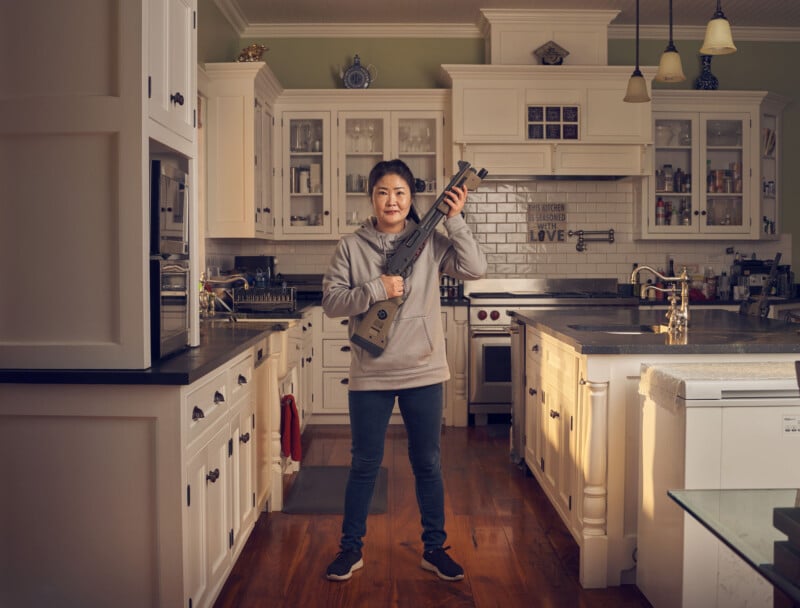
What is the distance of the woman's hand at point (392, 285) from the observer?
260 centimetres

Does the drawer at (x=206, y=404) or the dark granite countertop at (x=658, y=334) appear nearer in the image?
the drawer at (x=206, y=404)

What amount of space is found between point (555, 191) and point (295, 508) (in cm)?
360

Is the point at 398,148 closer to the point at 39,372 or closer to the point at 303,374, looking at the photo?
the point at 303,374

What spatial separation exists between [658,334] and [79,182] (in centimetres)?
214

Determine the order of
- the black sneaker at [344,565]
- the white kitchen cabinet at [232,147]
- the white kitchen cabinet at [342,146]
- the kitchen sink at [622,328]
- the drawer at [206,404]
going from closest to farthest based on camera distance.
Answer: the drawer at [206,404] → the black sneaker at [344,565] → the kitchen sink at [622,328] → the white kitchen cabinet at [232,147] → the white kitchen cabinet at [342,146]

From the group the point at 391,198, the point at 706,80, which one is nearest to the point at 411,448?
the point at 391,198

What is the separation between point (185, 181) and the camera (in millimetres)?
2652

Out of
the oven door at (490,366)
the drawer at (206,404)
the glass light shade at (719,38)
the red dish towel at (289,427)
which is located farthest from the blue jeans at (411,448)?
the oven door at (490,366)

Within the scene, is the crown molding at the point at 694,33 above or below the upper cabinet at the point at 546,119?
above

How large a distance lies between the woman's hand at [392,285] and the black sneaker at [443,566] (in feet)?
3.21

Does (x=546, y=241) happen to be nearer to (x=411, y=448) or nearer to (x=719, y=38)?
(x=719, y=38)

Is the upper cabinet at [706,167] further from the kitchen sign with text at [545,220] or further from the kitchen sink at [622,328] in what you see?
the kitchen sink at [622,328]

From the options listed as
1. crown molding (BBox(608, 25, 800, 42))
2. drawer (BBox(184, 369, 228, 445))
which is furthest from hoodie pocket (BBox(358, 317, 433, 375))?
crown molding (BBox(608, 25, 800, 42))

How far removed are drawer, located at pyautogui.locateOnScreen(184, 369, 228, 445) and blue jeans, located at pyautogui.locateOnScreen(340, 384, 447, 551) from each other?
0.44 metres
